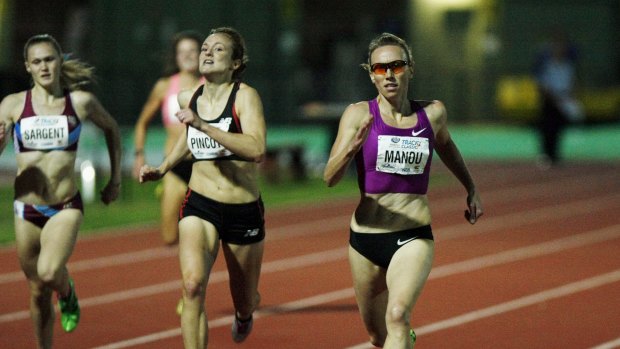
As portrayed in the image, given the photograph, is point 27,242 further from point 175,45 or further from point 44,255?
point 175,45

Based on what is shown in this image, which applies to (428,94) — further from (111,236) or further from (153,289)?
(153,289)

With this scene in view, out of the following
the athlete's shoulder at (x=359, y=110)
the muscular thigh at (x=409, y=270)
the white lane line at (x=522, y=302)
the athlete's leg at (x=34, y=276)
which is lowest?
the white lane line at (x=522, y=302)

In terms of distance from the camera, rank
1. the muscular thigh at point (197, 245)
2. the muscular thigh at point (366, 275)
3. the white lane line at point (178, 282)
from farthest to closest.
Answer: the white lane line at point (178, 282) → the muscular thigh at point (197, 245) → the muscular thigh at point (366, 275)

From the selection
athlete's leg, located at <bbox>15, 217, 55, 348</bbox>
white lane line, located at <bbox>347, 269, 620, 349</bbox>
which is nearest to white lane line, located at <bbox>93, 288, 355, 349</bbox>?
athlete's leg, located at <bbox>15, 217, 55, 348</bbox>

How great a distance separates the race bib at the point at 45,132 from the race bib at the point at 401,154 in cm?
212

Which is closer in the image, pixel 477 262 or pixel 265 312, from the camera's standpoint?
pixel 265 312

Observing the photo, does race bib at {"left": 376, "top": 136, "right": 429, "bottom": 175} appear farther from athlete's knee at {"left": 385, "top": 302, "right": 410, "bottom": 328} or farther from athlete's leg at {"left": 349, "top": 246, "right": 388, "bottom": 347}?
athlete's knee at {"left": 385, "top": 302, "right": 410, "bottom": 328}

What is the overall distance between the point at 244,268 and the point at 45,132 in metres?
1.44

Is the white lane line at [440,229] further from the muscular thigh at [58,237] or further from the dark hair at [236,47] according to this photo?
the dark hair at [236,47]

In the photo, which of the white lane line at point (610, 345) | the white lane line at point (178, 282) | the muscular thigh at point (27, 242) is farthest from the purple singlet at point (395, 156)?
the white lane line at point (178, 282)

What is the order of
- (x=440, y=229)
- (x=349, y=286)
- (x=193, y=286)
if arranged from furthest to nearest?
(x=440, y=229)
(x=349, y=286)
(x=193, y=286)

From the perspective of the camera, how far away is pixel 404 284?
6.66 metres

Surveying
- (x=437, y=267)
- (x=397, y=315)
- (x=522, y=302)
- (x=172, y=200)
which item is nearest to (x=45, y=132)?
(x=397, y=315)

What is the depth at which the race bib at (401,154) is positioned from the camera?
6836mm
